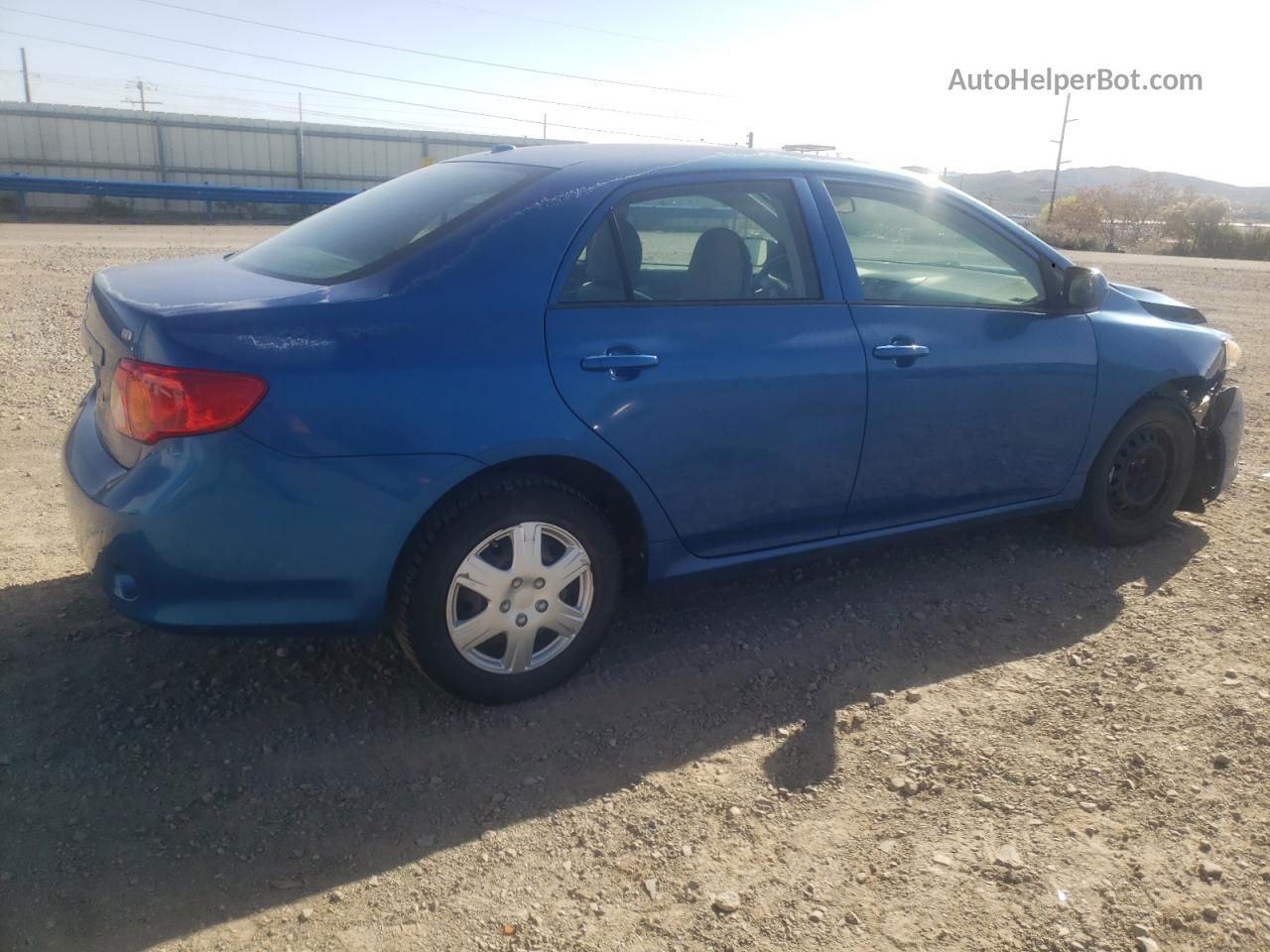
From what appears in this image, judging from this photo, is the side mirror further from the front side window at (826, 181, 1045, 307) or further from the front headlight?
the front headlight

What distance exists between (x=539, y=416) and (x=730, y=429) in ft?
2.28

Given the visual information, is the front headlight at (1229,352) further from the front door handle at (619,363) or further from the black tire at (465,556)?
the black tire at (465,556)

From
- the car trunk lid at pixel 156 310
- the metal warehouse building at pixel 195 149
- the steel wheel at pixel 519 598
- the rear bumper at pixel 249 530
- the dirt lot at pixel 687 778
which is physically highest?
the metal warehouse building at pixel 195 149

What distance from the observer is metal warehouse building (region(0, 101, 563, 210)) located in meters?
26.0

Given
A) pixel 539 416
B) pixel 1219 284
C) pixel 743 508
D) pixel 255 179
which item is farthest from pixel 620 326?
pixel 255 179

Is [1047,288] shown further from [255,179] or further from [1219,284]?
[255,179]

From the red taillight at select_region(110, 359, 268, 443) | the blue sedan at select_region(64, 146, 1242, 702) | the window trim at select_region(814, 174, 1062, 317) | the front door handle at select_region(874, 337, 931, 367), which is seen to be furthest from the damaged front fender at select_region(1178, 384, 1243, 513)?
the red taillight at select_region(110, 359, 268, 443)

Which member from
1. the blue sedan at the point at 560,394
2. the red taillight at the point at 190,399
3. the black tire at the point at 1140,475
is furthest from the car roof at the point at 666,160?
the black tire at the point at 1140,475

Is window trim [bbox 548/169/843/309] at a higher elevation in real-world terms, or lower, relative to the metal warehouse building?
lower

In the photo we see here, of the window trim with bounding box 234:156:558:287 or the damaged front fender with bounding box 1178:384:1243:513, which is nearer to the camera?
the window trim with bounding box 234:156:558:287

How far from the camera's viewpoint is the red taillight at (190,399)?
2566mm

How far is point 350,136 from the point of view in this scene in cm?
2992

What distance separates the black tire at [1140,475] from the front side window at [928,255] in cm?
81

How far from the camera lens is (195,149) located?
2812cm
